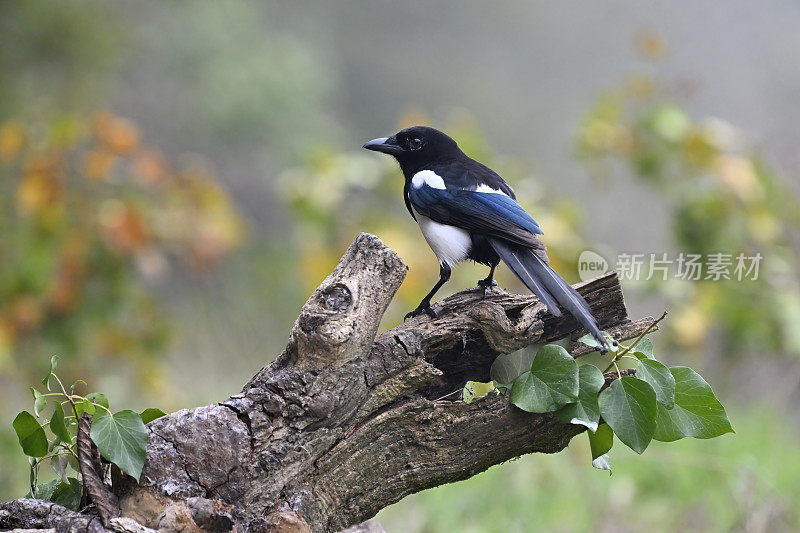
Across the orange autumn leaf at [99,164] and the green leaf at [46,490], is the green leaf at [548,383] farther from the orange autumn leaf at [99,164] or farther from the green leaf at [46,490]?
the orange autumn leaf at [99,164]

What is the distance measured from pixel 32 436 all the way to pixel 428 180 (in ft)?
2.82

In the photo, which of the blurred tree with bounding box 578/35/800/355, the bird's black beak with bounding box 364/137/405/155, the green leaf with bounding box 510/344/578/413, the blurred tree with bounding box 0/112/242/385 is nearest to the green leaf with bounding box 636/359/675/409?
the green leaf with bounding box 510/344/578/413

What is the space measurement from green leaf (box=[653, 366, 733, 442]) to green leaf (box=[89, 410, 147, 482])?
723 mm

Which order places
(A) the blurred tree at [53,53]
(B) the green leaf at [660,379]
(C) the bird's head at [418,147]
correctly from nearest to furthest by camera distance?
(B) the green leaf at [660,379]
(C) the bird's head at [418,147]
(A) the blurred tree at [53,53]

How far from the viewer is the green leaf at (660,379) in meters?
1.19

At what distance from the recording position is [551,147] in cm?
622

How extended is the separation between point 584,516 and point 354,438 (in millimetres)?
1647

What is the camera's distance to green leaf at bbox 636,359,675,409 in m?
1.19

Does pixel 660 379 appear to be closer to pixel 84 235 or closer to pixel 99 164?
pixel 99 164

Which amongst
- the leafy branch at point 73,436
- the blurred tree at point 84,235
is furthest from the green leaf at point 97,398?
the blurred tree at point 84,235

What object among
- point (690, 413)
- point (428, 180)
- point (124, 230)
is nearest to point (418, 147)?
point (428, 180)

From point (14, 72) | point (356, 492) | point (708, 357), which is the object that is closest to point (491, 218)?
point (356, 492)

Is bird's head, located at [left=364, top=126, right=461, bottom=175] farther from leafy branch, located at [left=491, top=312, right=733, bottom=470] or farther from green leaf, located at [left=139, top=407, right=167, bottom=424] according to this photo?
green leaf, located at [left=139, top=407, right=167, bottom=424]

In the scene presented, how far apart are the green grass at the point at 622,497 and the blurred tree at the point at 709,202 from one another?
22.3 inches
